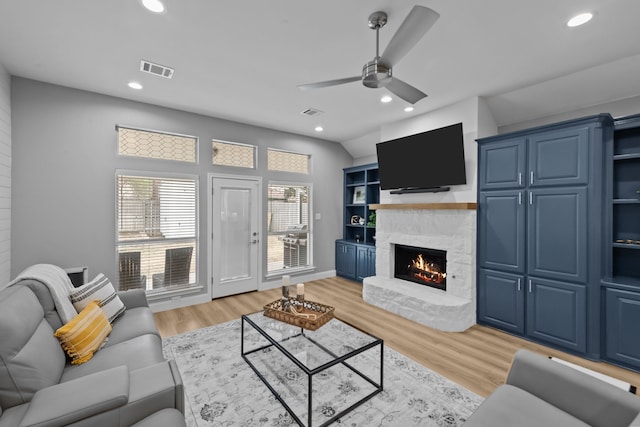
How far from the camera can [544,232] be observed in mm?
3037

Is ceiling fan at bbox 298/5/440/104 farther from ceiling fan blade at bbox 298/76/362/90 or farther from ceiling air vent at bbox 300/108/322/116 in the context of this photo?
ceiling air vent at bbox 300/108/322/116

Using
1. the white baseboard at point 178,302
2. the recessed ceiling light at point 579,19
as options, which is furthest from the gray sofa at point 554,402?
the white baseboard at point 178,302

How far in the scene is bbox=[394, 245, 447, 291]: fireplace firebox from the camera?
404 cm

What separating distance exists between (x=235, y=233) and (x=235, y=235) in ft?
0.11

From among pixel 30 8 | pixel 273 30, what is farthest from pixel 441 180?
pixel 30 8

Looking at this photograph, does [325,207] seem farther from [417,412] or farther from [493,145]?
[417,412]

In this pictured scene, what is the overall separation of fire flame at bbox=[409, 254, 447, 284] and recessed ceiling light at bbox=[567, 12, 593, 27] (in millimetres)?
2980

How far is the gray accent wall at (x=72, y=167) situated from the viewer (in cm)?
314

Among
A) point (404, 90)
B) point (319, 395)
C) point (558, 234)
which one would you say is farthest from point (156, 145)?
point (558, 234)

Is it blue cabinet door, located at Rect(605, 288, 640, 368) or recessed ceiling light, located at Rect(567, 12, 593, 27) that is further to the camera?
blue cabinet door, located at Rect(605, 288, 640, 368)

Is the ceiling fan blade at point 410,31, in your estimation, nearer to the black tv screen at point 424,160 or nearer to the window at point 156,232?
the black tv screen at point 424,160

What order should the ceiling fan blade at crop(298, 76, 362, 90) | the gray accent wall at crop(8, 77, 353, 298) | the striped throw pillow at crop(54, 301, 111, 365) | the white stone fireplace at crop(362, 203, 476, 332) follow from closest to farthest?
1. the striped throw pillow at crop(54, 301, 111, 365)
2. the ceiling fan blade at crop(298, 76, 362, 90)
3. the gray accent wall at crop(8, 77, 353, 298)
4. the white stone fireplace at crop(362, 203, 476, 332)

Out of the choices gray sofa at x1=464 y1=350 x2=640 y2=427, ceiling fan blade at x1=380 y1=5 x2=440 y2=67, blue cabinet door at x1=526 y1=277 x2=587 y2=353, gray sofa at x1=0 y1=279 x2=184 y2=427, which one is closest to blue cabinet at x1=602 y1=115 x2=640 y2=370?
blue cabinet door at x1=526 y1=277 x2=587 y2=353

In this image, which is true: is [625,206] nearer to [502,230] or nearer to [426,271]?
[502,230]
